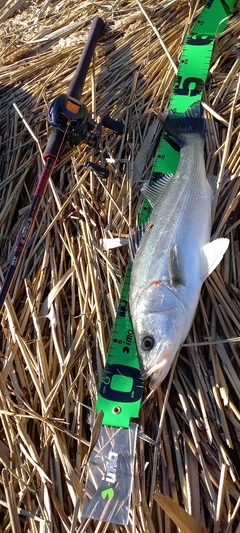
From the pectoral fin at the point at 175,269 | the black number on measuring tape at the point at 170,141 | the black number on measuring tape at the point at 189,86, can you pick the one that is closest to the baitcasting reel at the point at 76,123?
Answer: the black number on measuring tape at the point at 170,141

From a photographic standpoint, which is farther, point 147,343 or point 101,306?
point 101,306

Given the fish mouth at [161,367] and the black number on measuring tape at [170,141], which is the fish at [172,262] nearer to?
the fish mouth at [161,367]

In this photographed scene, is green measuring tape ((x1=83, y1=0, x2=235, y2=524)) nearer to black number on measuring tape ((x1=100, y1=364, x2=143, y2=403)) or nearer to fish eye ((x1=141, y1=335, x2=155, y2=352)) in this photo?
black number on measuring tape ((x1=100, y1=364, x2=143, y2=403))

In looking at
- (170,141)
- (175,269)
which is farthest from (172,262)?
(170,141)

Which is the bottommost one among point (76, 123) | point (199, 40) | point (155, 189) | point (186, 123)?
point (155, 189)

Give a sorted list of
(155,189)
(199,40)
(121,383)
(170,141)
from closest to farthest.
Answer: (121,383)
(155,189)
(170,141)
(199,40)

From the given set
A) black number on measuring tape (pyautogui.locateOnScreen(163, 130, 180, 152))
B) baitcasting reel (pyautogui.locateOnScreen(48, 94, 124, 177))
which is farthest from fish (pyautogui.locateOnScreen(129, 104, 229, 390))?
baitcasting reel (pyautogui.locateOnScreen(48, 94, 124, 177))

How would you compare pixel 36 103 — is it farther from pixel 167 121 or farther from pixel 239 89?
pixel 239 89

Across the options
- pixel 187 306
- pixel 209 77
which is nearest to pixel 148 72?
pixel 209 77

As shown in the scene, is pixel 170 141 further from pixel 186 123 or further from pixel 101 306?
pixel 101 306

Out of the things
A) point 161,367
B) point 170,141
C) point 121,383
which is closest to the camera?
point 161,367
